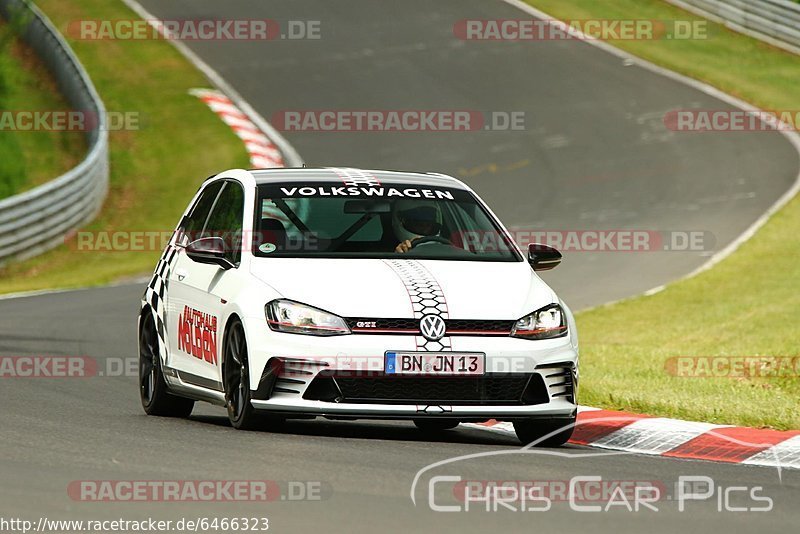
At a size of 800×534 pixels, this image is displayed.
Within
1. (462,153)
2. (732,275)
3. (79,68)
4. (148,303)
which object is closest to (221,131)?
(79,68)

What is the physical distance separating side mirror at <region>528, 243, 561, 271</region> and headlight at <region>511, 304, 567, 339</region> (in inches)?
27.0

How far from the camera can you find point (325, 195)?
1016cm

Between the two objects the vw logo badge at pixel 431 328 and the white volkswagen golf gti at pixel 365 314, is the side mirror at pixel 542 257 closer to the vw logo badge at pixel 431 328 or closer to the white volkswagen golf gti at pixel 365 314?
the white volkswagen golf gti at pixel 365 314

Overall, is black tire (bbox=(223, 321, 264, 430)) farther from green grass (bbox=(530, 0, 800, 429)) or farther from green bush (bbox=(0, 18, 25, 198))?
green bush (bbox=(0, 18, 25, 198))

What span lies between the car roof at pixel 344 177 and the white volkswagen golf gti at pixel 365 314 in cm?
3

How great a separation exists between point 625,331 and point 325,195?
287 inches

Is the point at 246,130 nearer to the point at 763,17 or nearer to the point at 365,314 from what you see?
the point at 763,17

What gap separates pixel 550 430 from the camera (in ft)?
30.9

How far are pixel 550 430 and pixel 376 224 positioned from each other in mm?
1631

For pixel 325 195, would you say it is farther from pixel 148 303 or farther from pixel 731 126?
pixel 731 126

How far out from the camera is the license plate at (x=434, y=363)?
8.84 meters

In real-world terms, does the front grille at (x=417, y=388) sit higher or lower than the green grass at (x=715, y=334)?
higher

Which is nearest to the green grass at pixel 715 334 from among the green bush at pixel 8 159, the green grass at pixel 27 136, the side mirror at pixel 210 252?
the side mirror at pixel 210 252

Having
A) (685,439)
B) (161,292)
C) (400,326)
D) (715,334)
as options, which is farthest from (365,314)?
(715,334)
